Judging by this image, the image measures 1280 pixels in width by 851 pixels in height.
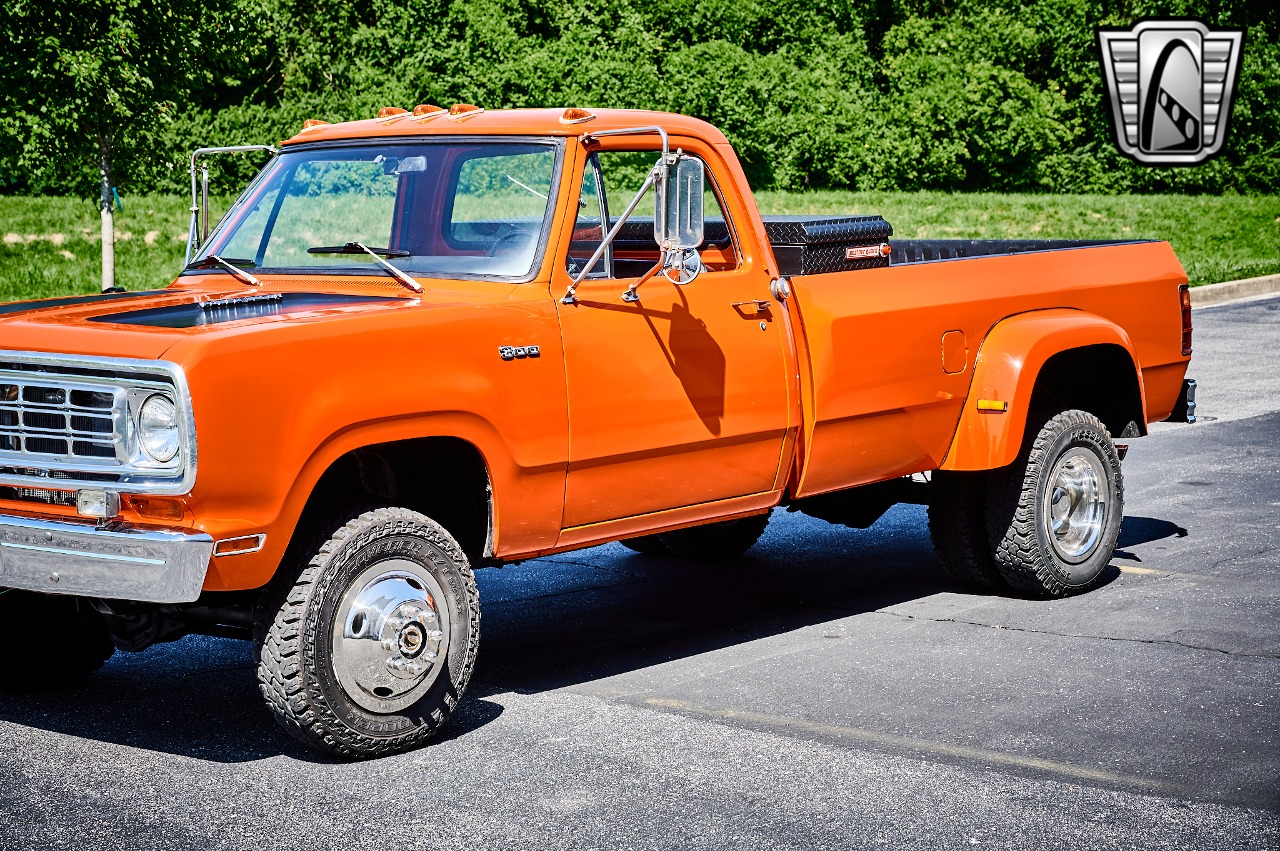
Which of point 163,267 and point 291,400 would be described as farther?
point 163,267

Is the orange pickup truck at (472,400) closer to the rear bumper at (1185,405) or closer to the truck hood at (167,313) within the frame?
the truck hood at (167,313)

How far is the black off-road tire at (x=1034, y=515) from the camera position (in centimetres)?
750

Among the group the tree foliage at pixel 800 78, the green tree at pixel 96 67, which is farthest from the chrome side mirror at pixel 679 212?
the tree foliage at pixel 800 78

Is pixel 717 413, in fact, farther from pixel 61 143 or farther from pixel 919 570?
pixel 61 143

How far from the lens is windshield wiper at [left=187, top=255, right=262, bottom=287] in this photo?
20.7 feet

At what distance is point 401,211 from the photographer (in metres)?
6.44

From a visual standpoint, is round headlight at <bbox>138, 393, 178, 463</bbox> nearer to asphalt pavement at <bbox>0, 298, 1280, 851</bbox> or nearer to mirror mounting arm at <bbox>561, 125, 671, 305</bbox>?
asphalt pavement at <bbox>0, 298, 1280, 851</bbox>

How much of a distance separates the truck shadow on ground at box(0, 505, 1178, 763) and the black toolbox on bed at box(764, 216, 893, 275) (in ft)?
5.18

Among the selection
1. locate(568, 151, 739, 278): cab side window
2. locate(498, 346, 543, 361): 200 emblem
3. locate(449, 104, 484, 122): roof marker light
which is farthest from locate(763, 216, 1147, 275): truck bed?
locate(498, 346, 543, 361): 200 emblem

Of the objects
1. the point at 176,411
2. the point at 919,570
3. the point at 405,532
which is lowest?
the point at 919,570

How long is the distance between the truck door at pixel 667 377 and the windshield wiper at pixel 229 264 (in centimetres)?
124

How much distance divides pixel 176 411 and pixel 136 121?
578 inches

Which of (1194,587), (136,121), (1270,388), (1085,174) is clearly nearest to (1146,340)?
(1194,587)

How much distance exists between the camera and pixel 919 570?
8469mm
